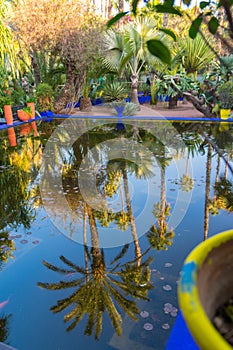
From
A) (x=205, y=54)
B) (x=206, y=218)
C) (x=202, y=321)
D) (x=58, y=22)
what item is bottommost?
(x=206, y=218)

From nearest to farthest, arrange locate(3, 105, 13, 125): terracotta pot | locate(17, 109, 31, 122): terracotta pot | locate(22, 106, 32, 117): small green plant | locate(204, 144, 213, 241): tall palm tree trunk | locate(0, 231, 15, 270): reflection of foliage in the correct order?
locate(0, 231, 15, 270): reflection of foliage
locate(204, 144, 213, 241): tall palm tree trunk
locate(3, 105, 13, 125): terracotta pot
locate(17, 109, 31, 122): terracotta pot
locate(22, 106, 32, 117): small green plant

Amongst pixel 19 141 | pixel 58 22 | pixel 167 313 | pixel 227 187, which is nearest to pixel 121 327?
pixel 167 313

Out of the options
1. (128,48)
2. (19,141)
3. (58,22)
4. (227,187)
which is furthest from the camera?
(128,48)

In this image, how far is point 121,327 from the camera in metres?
2.07

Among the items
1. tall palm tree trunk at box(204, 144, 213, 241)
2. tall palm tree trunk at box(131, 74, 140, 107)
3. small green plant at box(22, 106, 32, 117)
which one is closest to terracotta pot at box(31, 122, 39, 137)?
small green plant at box(22, 106, 32, 117)

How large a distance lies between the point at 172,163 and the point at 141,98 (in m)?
10.5

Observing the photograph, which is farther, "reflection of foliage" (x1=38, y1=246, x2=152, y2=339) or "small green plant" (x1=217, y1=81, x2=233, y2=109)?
"small green plant" (x1=217, y1=81, x2=233, y2=109)

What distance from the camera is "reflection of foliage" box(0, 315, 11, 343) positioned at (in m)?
2.02

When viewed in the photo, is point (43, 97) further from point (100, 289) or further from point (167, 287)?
point (167, 287)

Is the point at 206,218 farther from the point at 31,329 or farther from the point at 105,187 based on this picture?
the point at 31,329

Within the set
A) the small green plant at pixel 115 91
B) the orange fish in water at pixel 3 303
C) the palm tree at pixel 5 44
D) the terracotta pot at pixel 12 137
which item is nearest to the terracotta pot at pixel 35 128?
the terracotta pot at pixel 12 137

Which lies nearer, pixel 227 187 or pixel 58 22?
pixel 227 187

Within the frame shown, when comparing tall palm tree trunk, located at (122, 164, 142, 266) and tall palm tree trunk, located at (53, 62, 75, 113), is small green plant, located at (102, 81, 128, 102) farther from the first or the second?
tall palm tree trunk, located at (122, 164, 142, 266)

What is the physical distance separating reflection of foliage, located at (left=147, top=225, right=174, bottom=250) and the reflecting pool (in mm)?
11
